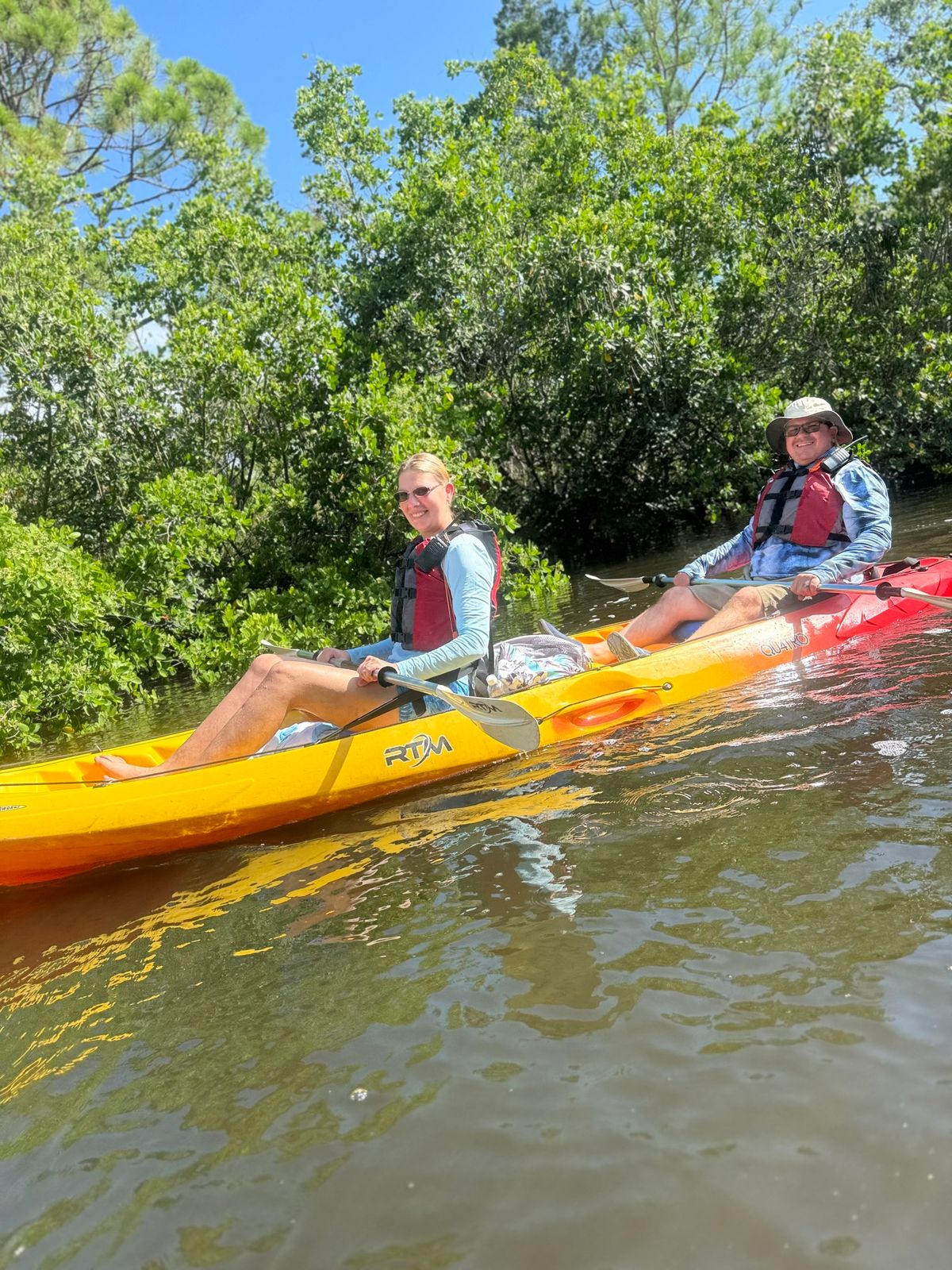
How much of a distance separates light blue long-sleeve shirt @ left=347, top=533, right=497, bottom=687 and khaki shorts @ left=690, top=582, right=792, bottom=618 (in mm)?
1949

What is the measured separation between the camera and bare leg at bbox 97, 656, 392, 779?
406 cm

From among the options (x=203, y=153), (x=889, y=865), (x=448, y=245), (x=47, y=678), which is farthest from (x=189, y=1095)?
(x=203, y=153)

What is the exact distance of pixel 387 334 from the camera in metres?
14.1

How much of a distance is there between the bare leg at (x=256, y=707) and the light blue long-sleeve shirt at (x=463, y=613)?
0.37m

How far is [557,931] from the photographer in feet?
8.64

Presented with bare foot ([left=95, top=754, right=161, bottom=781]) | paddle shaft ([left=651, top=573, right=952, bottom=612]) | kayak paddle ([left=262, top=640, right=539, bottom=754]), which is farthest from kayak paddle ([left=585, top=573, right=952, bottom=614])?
bare foot ([left=95, top=754, right=161, bottom=781])

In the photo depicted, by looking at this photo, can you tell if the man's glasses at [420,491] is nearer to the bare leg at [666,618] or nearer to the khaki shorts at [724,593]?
the bare leg at [666,618]

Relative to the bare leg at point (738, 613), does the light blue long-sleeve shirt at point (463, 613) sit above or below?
above

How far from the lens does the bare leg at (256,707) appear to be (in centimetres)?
406

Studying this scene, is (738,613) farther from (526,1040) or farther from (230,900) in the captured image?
(526,1040)

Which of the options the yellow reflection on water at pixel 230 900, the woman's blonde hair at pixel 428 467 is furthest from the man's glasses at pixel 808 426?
the yellow reflection on water at pixel 230 900

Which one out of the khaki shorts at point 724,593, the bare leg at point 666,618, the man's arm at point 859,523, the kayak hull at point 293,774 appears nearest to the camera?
the kayak hull at point 293,774

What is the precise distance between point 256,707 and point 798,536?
10.9 ft

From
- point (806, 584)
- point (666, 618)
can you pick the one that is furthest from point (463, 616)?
point (806, 584)
